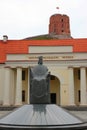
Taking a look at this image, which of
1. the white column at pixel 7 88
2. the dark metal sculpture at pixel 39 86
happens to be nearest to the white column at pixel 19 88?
the white column at pixel 7 88

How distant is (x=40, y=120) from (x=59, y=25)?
107860 mm

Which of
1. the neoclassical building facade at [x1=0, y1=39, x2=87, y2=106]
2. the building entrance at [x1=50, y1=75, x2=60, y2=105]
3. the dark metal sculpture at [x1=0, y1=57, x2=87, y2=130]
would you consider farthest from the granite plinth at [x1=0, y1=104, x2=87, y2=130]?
the building entrance at [x1=50, y1=75, x2=60, y2=105]

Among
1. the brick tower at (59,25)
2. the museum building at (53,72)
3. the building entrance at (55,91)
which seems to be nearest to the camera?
the museum building at (53,72)

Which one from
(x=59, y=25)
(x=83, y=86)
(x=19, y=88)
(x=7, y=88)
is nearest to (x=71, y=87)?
(x=83, y=86)

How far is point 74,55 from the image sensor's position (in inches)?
1836

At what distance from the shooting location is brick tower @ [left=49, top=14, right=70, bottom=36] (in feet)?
382

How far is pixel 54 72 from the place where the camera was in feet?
155

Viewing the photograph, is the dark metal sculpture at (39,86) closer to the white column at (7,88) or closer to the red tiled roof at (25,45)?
the white column at (7,88)

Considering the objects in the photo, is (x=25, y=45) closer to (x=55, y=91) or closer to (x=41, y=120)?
(x=55, y=91)

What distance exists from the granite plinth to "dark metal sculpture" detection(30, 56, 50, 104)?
196 centimetres

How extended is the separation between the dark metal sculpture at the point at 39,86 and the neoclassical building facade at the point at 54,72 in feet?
97.6

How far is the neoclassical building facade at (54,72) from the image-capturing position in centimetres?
4619

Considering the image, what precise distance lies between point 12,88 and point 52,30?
70.3m

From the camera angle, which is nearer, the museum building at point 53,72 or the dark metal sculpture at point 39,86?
the dark metal sculpture at point 39,86
